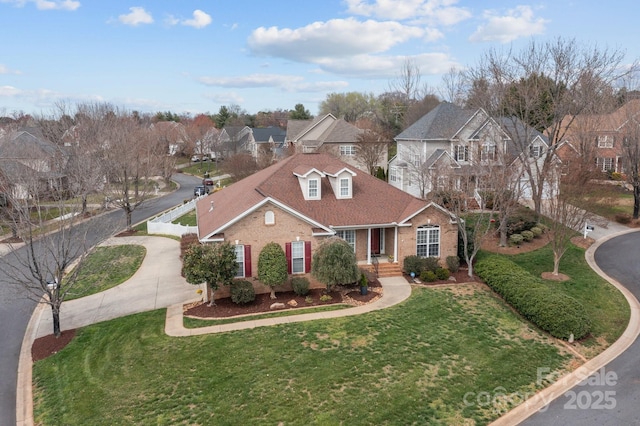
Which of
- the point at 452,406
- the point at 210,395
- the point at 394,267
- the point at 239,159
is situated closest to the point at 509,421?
the point at 452,406

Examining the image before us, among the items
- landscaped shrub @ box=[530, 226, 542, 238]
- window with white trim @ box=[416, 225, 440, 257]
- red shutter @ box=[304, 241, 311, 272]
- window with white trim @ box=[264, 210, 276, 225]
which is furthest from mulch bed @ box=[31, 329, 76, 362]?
landscaped shrub @ box=[530, 226, 542, 238]

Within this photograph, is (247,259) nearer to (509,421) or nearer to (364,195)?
→ (364,195)

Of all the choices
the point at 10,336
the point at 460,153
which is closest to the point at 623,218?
the point at 460,153

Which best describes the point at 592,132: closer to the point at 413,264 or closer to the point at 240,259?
the point at 413,264

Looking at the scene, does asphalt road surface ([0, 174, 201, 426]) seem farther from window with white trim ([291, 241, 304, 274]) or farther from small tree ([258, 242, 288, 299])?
window with white trim ([291, 241, 304, 274])

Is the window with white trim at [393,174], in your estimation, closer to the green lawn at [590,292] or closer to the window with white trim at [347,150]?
the window with white trim at [347,150]

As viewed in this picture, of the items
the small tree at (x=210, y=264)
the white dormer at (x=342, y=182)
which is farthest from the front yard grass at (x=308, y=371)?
the white dormer at (x=342, y=182)
